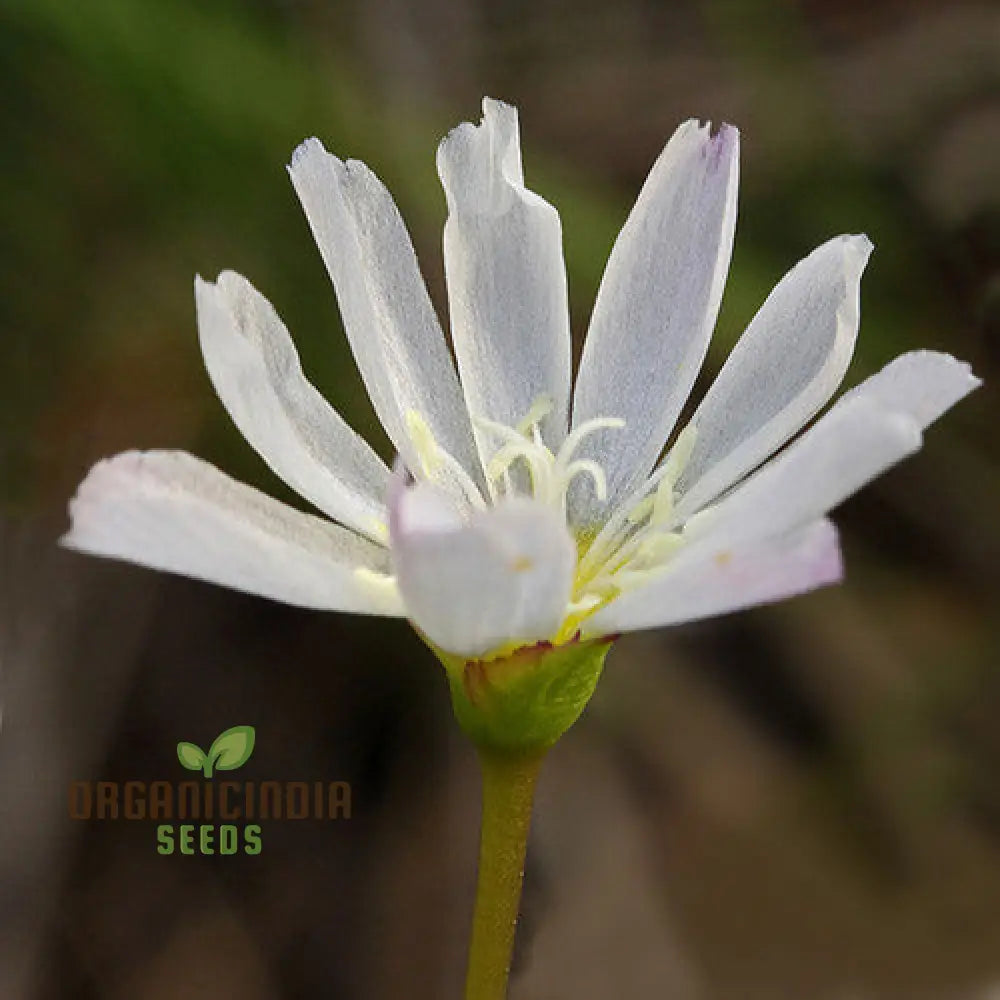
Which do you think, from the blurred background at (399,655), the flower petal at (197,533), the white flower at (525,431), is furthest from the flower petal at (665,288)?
the blurred background at (399,655)

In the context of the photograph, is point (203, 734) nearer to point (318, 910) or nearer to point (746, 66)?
point (318, 910)

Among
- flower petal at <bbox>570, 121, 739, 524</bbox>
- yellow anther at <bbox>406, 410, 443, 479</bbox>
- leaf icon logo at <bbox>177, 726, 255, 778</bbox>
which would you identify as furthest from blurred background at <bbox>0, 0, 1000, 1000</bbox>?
yellow anther at <bbox>406, 410, 443, 479</bbox>

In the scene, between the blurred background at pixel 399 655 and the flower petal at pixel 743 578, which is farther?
the blurred background at pixel 399 655

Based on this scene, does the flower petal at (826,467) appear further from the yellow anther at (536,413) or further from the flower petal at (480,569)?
the yellow anther at (536,413)

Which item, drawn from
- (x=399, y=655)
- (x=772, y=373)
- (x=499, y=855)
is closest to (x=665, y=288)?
(x=772, y=373)

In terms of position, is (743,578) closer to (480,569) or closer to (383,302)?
(480,569)

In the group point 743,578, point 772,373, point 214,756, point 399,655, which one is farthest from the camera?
point 399,655
